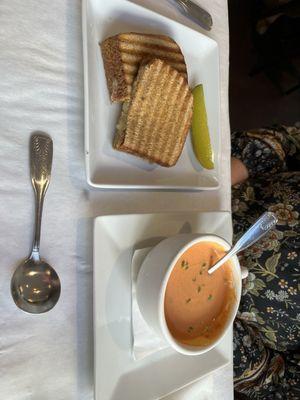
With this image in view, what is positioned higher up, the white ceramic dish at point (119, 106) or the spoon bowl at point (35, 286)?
the white ceramic dish at point (119, 106)

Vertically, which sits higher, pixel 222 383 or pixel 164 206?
pixel 164 206

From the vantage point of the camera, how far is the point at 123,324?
737 millimetres

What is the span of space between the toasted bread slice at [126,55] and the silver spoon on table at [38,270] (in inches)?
6.3

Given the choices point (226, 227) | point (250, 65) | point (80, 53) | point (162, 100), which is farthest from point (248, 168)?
point (250, 65)

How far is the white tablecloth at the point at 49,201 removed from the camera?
664mm

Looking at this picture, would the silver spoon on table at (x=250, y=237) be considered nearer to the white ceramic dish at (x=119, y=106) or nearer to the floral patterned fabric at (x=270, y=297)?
the white ceramic dish at (x=119, y=106)

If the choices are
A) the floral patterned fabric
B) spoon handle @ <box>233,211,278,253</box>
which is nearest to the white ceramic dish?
spoon handle @ <box>233,211,278,253</box>

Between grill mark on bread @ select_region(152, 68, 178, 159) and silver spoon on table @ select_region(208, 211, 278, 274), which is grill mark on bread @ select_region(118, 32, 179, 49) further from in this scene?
silver spoon on table @ select_region(208, 211, 278, 274)

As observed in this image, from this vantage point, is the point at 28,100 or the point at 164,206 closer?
the point at 28,100

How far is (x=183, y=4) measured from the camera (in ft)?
2.82

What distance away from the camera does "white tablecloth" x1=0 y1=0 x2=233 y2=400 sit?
2.18 feet

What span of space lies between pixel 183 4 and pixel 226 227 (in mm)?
481

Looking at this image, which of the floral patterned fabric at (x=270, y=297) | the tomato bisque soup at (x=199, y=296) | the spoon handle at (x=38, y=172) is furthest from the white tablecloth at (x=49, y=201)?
the floral patterned fabric at (x=270, y=297)

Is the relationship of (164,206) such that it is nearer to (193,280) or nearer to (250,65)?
(193,280)
